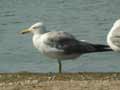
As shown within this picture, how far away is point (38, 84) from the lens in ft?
33.7

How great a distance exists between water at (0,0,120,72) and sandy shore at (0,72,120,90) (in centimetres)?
406

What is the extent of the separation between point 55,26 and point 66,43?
30.0 ft

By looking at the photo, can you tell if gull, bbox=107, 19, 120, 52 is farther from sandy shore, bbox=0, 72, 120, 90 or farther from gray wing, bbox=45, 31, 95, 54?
gray wing, bbox=45, 31, 95, 54

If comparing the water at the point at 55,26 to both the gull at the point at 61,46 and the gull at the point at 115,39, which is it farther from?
the gull at the point at 115,39

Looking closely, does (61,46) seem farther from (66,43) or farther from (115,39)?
(115,39)

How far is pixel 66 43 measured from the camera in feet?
40.1

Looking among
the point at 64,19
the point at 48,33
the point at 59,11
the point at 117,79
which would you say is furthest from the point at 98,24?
the point at 117,79

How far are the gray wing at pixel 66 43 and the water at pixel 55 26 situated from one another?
3.05m

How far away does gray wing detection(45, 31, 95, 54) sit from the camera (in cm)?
1213

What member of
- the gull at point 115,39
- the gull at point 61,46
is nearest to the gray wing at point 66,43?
the gull at point 61,46

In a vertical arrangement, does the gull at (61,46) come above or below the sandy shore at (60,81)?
above

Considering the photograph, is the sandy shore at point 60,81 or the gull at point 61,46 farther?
the gull at point 61,46

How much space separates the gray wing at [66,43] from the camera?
12.1 metres

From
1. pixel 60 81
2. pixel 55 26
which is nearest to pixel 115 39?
pixel 60 81
